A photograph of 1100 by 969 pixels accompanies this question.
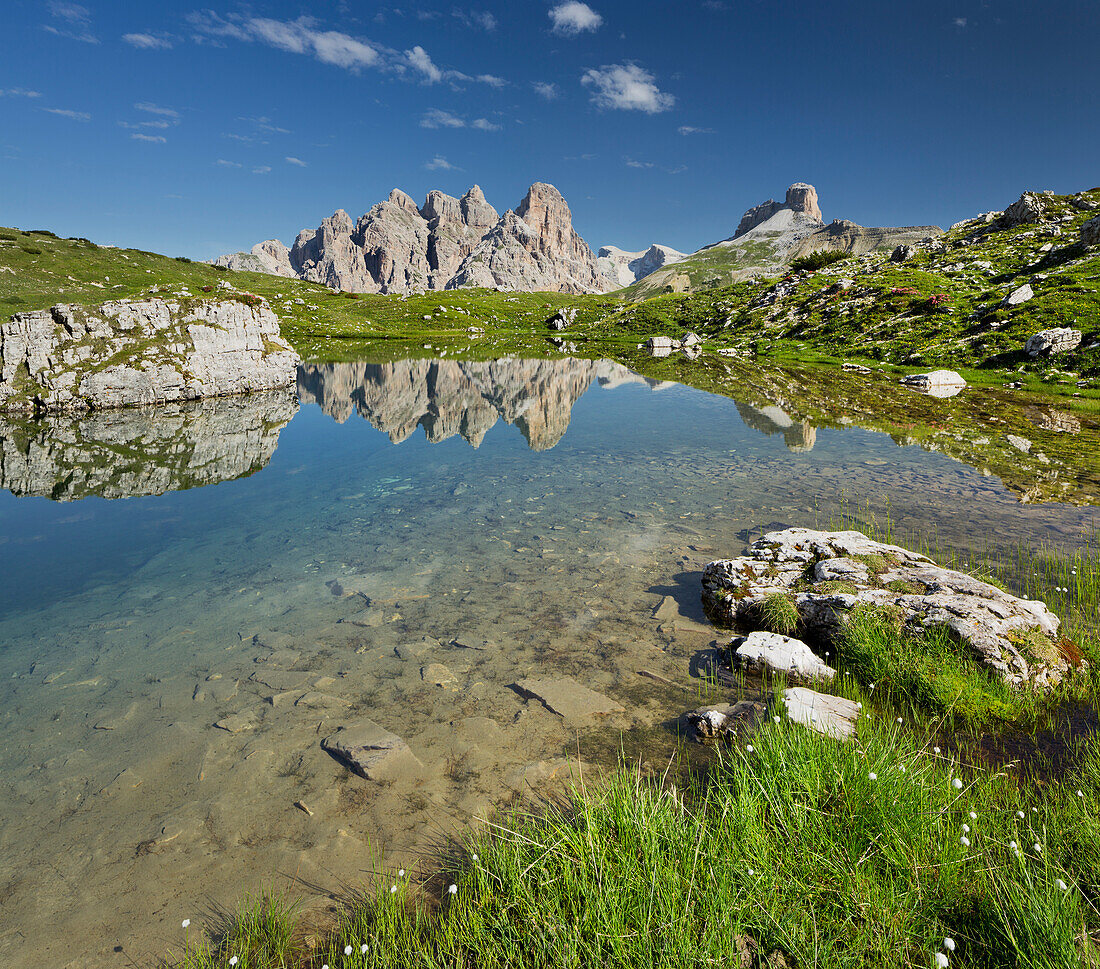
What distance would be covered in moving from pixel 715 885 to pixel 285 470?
2883cm

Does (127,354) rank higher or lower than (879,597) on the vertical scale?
higher

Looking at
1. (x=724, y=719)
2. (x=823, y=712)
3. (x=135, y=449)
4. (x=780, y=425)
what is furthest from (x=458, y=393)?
(x=823, y=712)

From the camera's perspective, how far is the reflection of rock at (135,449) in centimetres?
2523

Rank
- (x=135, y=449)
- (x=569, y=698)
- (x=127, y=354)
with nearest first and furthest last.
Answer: (x=569, y=698)
(x=135, y=449)
(x=127, y=354)

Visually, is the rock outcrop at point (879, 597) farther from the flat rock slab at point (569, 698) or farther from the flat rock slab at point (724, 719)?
the flat rock slab at point (569, 698)

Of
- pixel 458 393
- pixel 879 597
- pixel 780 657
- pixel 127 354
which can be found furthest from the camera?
pixel 458 393

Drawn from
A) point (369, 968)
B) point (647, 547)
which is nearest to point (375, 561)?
point (647, 547)

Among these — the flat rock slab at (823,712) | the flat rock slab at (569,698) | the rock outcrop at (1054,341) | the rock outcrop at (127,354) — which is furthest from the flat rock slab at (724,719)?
the rock outcrop at (1054,341)

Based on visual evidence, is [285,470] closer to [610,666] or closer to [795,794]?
[610,666]

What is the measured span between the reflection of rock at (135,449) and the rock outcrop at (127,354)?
2227 mm

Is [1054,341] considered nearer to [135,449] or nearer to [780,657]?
[780,657]

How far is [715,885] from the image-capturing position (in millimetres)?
5070

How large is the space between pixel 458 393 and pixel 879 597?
4936 centimetres

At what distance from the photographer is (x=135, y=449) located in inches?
1251
